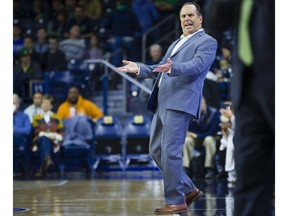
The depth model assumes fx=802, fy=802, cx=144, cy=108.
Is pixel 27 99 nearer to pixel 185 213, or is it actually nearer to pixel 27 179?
pixel 27 179

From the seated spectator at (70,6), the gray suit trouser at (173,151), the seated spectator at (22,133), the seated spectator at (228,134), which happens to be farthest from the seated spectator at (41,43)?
the gray suit trouser at (173,151)

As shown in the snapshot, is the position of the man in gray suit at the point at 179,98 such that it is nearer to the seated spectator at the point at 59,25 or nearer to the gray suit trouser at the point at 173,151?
the gray suit trouser at the point at 173,151

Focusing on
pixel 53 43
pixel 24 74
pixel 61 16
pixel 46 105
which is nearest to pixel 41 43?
pixel 53 43

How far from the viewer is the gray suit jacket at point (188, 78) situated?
24.3ft

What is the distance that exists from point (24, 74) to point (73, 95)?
218 cm

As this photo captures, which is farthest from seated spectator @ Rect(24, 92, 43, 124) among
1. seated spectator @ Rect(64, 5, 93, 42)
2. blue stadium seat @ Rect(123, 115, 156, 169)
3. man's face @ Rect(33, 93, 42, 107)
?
seated spectator @ Rect(64, 5, 93, 42)

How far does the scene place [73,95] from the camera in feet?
49.2

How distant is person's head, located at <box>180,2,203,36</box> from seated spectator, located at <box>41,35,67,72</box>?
9853 mm

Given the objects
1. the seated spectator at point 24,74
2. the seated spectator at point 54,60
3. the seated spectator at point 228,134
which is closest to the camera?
the seated spectator at point 228,134

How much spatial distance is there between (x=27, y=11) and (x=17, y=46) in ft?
9.06

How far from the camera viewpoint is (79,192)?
33.6 feet

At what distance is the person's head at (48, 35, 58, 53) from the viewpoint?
17.6 metres
